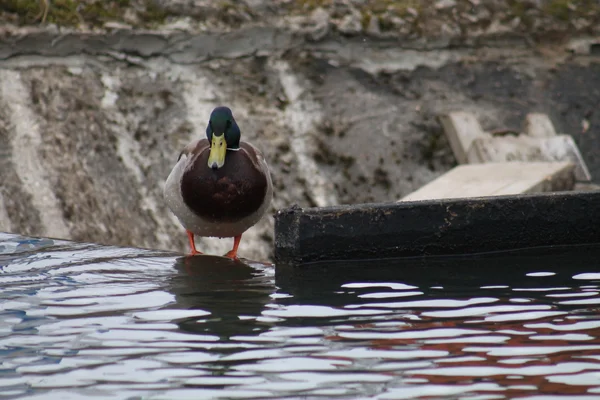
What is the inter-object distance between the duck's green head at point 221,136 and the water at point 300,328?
2.43ft

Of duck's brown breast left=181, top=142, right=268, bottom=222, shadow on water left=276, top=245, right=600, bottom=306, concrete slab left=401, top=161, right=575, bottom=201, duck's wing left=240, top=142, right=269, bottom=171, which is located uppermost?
duck's wing left=240, top=142, right=269, bottom=171

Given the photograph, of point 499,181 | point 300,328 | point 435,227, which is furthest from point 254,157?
point 300,328

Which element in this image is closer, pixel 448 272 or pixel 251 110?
pixel 448 272

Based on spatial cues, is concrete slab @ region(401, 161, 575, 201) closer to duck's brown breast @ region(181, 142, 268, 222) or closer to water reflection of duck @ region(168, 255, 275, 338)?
duck's brown breast @ region(181, 142, 268, 222)

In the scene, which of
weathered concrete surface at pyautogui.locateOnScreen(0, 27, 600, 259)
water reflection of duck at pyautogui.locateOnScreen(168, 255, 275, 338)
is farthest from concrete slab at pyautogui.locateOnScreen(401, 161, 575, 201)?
water reflection of duck at pyautogui.locateOnScreen(168, 255, 275, 338)

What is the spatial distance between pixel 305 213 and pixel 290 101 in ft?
11.2

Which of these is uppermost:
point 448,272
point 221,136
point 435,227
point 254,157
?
point 221,136

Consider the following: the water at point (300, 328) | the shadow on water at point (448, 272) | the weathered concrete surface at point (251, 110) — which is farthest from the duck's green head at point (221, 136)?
the weathered concrete surface at point (251, 110)

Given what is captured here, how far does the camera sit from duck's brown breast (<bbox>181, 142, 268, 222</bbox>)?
4.65m

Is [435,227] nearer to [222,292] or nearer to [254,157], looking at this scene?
[222,292]

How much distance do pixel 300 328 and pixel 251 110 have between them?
4406 millimetres

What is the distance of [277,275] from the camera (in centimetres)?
376

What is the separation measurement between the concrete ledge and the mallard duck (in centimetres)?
75

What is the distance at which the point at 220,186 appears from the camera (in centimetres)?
466
